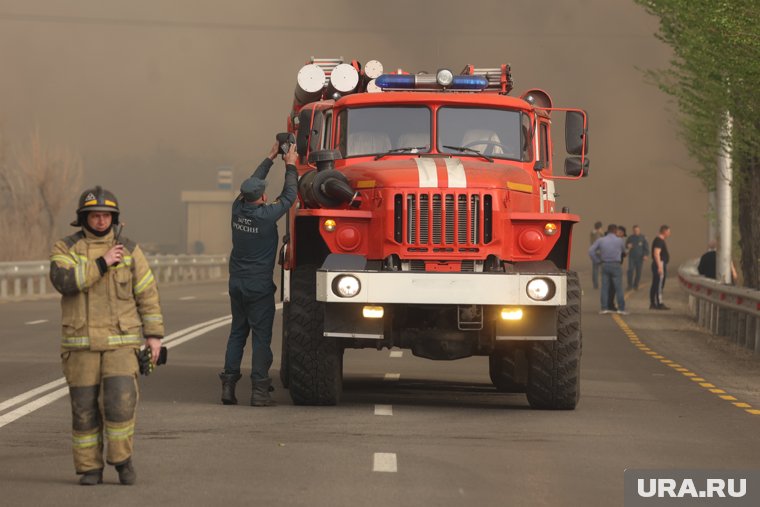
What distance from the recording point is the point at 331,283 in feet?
48.4

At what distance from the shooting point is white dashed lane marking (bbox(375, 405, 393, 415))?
15.1 m

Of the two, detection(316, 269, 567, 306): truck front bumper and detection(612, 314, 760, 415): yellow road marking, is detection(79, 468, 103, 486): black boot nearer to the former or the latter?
detection(316, 269, 567, 306): truck front bumper

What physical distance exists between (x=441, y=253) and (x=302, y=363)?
157cm

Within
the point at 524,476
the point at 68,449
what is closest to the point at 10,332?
the point at 68,449

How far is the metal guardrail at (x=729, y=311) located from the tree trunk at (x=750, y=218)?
143 cm

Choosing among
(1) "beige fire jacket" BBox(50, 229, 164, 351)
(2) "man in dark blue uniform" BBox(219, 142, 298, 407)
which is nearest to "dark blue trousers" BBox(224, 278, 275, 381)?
(2) "man in dark blue uniform" BBox(219, 142, 298, 407)

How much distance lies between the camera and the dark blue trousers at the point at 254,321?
1556 centimetres

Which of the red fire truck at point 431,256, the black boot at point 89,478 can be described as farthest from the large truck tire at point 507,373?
the black boot at point 89,478

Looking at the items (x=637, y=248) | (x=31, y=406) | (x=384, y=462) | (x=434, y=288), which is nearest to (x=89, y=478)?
(x=384, y=462)

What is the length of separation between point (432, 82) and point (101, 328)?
682cm

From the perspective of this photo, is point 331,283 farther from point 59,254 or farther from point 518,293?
point 59,254

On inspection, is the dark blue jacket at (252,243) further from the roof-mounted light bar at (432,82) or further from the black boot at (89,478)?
the black boot at (89,478)

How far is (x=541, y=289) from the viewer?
1483 centimetres

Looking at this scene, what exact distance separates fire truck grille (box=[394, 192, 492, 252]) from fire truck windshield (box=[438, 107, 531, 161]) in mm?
1392
